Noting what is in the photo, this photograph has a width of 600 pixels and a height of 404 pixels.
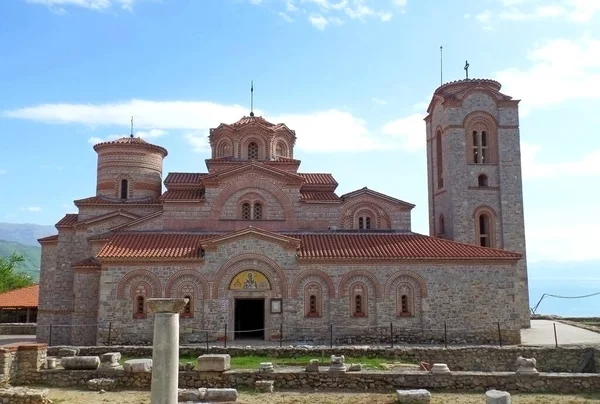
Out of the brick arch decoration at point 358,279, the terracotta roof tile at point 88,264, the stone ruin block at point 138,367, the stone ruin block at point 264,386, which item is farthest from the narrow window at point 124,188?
the stone ruin block at point 264,386

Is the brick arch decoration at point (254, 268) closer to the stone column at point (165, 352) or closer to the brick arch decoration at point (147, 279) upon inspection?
the brick arch decoration at point (147, 279)

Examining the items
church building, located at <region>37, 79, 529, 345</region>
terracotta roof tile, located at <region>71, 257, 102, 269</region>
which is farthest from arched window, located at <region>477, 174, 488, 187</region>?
terracotta roof tile, located at <region>71, 257, 102, 269</region>

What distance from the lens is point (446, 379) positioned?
1310 cm

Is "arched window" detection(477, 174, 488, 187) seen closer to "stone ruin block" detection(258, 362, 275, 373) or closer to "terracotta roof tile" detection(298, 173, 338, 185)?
"terracotta roof tile" detection(298, 173, 338, 185)

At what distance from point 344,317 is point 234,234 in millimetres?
5132

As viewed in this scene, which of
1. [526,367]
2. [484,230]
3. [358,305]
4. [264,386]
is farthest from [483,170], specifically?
[264,386]

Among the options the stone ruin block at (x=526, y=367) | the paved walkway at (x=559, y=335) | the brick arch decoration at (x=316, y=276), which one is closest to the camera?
the stone ruin block at (x=526, y=367)

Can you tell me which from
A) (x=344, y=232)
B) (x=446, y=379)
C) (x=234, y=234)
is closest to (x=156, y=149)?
(x=234, y=234)

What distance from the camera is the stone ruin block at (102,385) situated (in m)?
13.1

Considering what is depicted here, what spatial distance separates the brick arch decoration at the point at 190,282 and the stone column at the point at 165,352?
1179 cm

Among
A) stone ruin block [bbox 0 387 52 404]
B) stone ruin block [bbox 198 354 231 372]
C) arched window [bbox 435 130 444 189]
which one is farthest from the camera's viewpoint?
arched window [bbox 435 130 444 189]

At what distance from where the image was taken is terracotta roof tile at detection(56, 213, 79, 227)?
926 inches

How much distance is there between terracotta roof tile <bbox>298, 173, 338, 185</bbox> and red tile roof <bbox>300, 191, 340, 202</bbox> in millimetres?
941

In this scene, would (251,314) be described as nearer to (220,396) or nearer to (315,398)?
(315,398)
